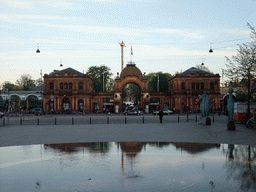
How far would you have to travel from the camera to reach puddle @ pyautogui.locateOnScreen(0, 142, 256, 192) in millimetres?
7668

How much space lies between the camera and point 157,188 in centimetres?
739

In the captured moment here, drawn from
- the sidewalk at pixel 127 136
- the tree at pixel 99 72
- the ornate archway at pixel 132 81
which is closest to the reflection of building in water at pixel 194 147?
the sidewalk at pixel 127 136

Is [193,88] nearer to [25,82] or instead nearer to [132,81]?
[132,81]

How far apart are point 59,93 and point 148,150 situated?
223ft

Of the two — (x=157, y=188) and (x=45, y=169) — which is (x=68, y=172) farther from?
(x=157, y=188)

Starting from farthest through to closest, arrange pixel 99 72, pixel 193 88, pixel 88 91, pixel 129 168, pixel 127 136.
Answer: pixel 99 72, pixel 88 91, pixel 193 88, pixel 127 136, pixel 129 168

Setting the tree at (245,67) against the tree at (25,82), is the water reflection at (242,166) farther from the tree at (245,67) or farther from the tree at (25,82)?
the tree at (25,82)

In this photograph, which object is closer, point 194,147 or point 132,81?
point 194,147

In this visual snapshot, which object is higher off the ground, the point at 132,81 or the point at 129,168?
the point at 132,81

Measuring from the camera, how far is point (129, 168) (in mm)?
9656

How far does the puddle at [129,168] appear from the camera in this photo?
7668 mm

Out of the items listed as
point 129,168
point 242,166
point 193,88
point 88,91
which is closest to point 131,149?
point 129,168

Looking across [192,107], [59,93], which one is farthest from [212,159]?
[59,93]

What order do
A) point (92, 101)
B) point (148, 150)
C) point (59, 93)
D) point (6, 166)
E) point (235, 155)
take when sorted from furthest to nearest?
point (92, 101) → point (59, 93) → point (148, 150) → point (235, 155) → point (6, 166)
